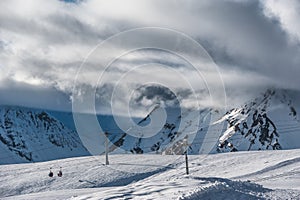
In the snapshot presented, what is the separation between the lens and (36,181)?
39.0 metres

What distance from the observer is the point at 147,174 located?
40438 mm

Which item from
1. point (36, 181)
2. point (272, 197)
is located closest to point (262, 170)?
point (272, 197)

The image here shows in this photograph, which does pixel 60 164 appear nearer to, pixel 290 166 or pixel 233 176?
pixel 233 176

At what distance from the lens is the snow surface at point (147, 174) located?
1041 inches

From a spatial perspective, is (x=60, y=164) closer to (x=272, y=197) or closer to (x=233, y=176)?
(x=233, y=176)

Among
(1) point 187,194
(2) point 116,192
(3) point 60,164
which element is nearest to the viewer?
(1) point 187,194

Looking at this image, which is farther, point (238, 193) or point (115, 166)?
point (115, 166)

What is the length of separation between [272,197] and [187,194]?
481 cm

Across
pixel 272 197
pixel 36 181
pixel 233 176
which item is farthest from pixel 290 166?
pixel 36 181

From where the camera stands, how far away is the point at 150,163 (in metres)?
44.9

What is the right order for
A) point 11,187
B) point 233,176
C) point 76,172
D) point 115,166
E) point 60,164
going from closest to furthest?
1. point 233,176
2. point 11,187
3. point 76,172
4. point 115,166
5. point 60,164

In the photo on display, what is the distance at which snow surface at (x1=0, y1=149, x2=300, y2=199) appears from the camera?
26438 mm

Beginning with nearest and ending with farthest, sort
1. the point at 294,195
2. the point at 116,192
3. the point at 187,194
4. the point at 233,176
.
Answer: the point at 187,194 < the point at 116,192 < the point at 294,195 < the point at 233,176

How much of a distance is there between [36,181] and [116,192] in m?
21.2
